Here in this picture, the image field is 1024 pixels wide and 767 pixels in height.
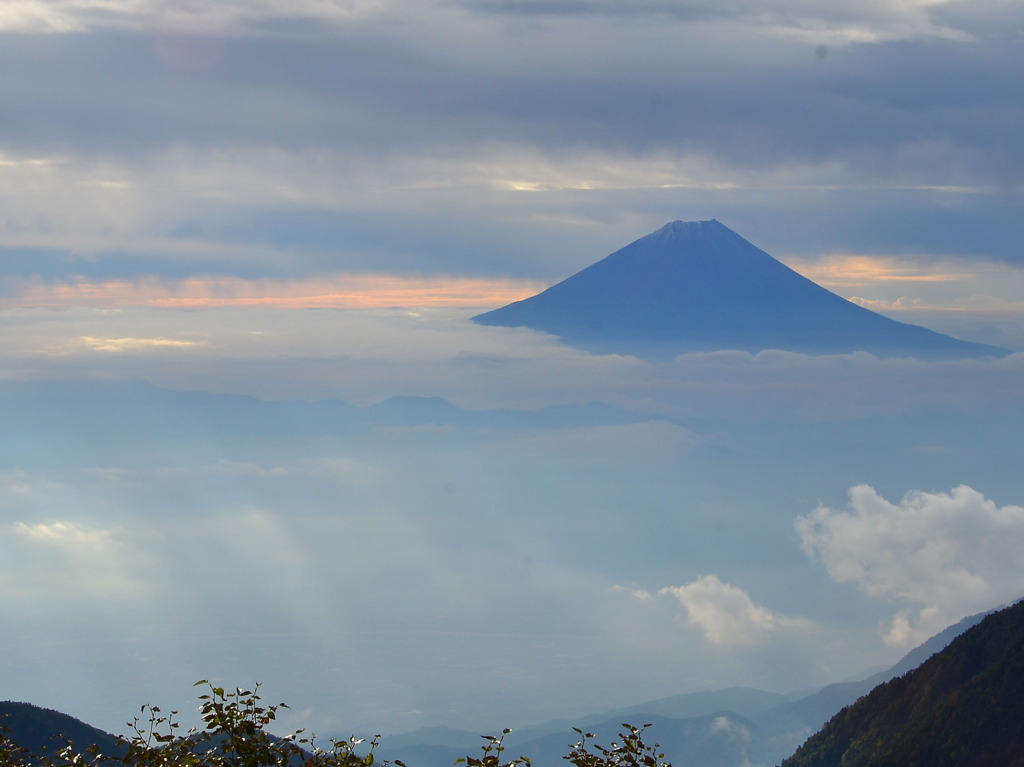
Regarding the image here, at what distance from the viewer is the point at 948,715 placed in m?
99.1

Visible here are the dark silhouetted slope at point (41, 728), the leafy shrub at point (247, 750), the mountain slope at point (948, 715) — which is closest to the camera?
the leafy shrub at point (247, 750)

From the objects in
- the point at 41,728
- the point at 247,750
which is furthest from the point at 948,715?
the point at 247,750

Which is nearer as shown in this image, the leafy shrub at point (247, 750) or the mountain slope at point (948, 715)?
the leafy shrub at point (247, 750)

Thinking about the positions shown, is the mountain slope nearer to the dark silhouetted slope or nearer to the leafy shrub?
the dark silhouetted slope

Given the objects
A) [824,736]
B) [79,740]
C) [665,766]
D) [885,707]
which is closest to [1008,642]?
[885,707]

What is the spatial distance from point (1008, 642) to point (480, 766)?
353ft

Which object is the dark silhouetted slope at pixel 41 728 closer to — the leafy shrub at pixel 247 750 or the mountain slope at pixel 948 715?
the mountain slope at pixel 948 715

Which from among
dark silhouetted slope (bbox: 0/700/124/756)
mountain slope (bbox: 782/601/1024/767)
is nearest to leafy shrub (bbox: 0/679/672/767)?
dark silhouetted slope (bbox: 0/700/124/756)

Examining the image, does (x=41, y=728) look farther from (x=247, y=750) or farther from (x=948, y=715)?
(x=247, y=750)

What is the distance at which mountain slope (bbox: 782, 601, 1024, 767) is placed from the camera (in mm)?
93188

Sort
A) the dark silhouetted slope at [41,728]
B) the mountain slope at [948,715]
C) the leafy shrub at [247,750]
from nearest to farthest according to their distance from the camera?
the leafy shrub at [247,750], the mountain slope at [948,715], the dark silhouetted slope at [41,728]

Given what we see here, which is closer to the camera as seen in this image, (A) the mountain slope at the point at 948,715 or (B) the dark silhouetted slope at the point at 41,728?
(A) the mountain slope at the point at 948,715

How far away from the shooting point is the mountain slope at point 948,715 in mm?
93188

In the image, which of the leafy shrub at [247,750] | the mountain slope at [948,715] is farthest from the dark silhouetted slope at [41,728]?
the leafy shrub at [247,750]
